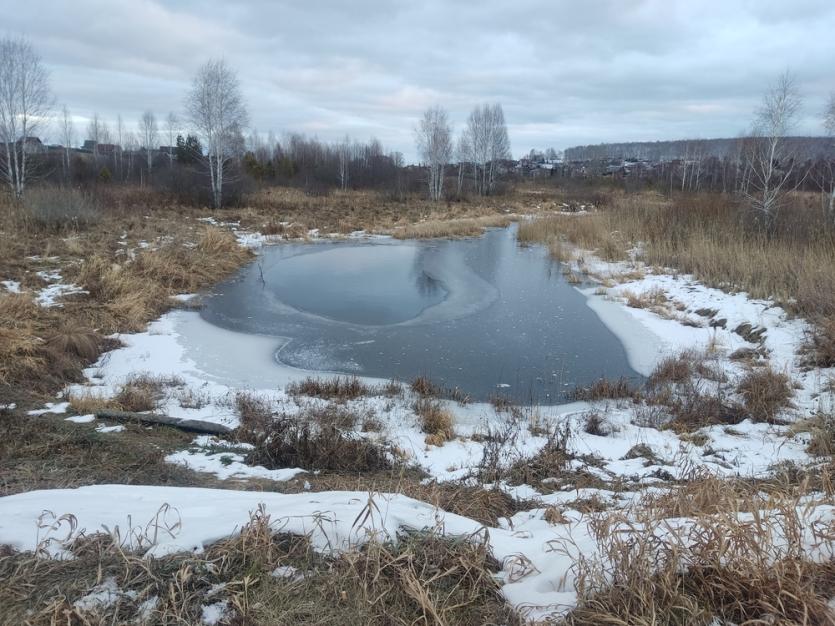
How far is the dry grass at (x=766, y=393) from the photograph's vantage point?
6480 millimetres

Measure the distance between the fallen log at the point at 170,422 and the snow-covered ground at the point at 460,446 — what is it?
0.74 ft

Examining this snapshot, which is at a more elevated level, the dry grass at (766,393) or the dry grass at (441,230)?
the dry grass at (441,230)

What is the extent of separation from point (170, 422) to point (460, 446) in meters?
3.00

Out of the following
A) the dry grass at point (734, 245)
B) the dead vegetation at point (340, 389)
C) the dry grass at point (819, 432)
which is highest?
the dry grass at point (734, 245)

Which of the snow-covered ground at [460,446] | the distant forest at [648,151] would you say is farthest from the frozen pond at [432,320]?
the distant forest at [648,151]

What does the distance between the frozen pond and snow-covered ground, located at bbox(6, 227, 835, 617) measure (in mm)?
597

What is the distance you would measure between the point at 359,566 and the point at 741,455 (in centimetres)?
447

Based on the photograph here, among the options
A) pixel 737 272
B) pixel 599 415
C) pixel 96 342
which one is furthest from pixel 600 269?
pixel 96 342

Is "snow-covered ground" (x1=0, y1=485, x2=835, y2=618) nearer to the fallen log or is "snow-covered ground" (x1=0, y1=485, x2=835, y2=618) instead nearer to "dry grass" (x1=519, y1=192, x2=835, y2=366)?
the fallen log

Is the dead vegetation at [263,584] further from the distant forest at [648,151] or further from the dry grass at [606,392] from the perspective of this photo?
the distant forest at [648,151]

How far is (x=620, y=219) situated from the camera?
2266 centimetres

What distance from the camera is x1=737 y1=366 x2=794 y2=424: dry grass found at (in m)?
6.48

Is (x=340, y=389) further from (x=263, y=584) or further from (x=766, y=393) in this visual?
(x=766, y=393)

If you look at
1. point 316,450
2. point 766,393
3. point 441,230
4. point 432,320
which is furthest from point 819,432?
point 441,230
